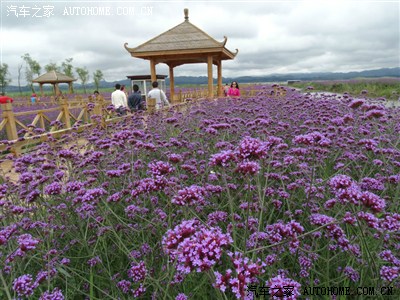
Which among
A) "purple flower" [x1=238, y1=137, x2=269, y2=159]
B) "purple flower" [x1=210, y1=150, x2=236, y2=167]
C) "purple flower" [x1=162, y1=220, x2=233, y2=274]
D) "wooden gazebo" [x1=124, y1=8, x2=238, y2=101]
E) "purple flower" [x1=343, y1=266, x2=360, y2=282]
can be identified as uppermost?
"wooden gazebo" [x1=124, y1=8, x2=238, y2=101]

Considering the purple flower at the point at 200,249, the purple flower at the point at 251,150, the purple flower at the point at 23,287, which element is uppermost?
the purple flower at the point at 251,150

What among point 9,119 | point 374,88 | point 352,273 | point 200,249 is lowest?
point 352,273

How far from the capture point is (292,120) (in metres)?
5.50

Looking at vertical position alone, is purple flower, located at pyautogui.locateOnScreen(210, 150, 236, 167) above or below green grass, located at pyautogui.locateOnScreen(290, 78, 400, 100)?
below

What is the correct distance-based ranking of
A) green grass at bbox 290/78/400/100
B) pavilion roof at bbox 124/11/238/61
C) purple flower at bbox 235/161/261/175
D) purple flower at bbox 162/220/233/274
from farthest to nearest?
green grass at bbox 290/78/400/100 → pavilion roof at bbox 124/11/238/61 → purple flower at bbox 235/161/261/175 → purple flower at bbox 162/220/233/274

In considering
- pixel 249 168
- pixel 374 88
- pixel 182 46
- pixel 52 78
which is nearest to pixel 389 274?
pixel 249 168

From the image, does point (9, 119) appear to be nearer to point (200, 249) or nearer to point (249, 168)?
point (249, 168)

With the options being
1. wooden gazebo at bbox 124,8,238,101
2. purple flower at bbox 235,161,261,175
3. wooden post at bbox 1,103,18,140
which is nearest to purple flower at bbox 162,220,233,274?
purple flower at bbox 235,161,261,175

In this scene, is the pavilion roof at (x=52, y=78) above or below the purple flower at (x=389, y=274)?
above

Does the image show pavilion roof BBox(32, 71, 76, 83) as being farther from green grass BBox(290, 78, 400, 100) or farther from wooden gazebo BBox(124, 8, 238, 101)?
green grass BBox(290, 78, 400, 100)

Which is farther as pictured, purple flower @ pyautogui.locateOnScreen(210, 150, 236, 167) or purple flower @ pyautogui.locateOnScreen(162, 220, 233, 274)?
purple flower @ pyautogui.locateOnScreen(210, 150, 236, 167)

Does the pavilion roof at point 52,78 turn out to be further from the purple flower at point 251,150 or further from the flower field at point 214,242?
the purple flower at point 251,150

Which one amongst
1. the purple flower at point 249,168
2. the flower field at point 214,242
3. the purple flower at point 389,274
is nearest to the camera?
the flower field at point 214,242

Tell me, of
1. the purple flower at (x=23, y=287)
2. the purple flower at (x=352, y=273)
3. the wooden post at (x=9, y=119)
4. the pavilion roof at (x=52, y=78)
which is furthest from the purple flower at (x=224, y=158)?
the pavilion roof at (x=52, y=78)
